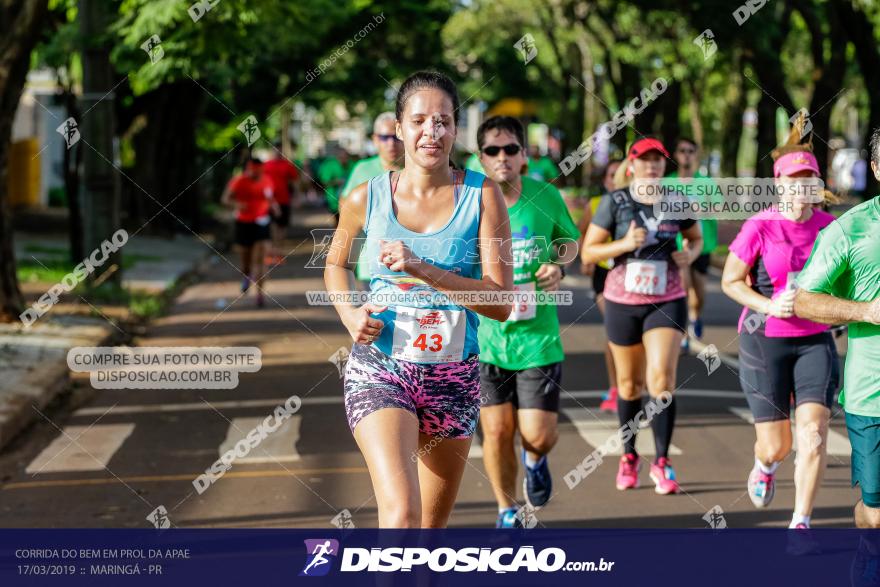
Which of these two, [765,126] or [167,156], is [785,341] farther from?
[167,156]

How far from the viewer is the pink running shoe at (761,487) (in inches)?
267

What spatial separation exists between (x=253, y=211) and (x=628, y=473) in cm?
1021

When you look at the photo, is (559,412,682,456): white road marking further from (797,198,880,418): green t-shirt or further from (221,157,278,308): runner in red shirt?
(221,157,278,308): runner in red shirt

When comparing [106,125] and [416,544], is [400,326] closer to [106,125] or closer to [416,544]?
[416,544]

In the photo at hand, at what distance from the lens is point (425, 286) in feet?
15.4

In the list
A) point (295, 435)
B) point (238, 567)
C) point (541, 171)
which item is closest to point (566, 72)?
point (541, 171)

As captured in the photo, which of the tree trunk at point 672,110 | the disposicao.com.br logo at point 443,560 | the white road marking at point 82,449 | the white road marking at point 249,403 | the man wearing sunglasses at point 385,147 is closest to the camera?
the disposicao.com.br logo at point 443,560

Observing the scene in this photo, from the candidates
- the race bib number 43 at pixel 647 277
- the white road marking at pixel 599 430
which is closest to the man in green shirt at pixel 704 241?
the white road marking at pixel 599 430

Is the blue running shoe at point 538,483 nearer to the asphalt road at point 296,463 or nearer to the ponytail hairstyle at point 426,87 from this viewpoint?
the asphalt road at point 296,463

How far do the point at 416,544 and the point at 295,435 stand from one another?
529 centimetres

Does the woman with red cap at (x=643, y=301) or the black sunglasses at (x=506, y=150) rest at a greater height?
the black sunglasses at (x=506, y=150)

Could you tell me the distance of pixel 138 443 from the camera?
9.49m

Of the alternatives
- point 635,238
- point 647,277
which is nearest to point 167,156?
point 647,277

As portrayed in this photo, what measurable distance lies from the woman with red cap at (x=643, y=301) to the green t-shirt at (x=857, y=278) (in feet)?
9.05
